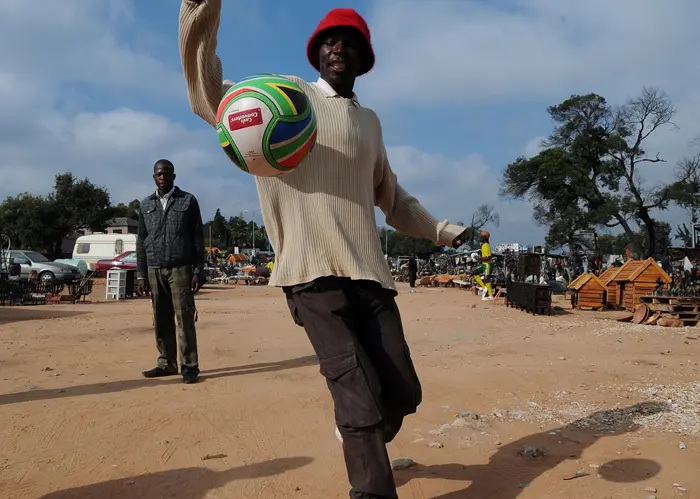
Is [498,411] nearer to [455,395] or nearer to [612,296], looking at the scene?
[455,395]

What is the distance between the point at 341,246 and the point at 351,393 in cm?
62

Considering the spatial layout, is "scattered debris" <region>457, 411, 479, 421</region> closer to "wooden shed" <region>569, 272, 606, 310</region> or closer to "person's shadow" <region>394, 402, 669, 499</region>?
"person's shadow" <region>394, 402, 669, 499</region>

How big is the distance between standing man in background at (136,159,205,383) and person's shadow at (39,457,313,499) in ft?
8.44

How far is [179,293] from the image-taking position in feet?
20.0

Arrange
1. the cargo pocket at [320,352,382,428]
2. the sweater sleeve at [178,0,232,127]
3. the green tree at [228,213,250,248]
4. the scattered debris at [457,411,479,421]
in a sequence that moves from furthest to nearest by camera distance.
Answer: the green tree at [228,213,250,248]
the scattered debris at [457,411,479,421]
the sweater sleeve at [178,0,232,127]
the cargo pocket at [320,352,382,428]

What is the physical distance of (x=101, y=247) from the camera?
3281 centimetres

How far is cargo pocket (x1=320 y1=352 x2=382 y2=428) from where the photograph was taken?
8.02 feet

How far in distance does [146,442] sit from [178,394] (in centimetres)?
141

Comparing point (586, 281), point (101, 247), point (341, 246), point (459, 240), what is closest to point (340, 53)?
point (341, 246)

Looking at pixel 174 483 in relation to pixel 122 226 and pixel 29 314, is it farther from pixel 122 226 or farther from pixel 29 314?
pixel 122 226

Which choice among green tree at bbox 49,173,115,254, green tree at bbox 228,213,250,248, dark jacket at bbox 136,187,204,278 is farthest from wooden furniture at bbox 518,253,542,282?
green tree at bbox 228,213,250,248

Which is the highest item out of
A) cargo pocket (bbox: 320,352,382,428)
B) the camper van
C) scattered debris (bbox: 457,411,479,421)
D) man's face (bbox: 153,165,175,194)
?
the camper van

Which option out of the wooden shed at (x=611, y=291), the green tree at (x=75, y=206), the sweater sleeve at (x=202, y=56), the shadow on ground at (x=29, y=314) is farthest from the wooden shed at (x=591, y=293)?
the green tree at (x=75, y=206)

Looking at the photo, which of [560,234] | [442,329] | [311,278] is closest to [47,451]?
[311,278]
